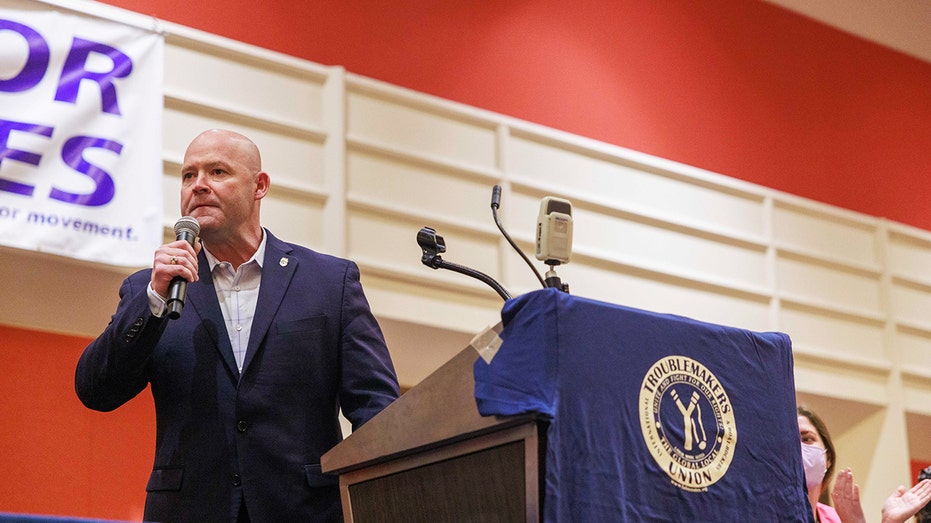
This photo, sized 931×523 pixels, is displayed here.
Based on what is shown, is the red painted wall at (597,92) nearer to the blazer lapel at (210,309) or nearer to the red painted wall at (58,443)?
the red painted wall at (58,443)

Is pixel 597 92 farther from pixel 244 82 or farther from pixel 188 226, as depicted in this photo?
pixel 188 226

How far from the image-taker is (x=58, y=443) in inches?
169

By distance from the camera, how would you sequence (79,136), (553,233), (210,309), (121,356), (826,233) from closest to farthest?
(553,233) → (121,356) → (210,309) → (79,136) → (826,233)

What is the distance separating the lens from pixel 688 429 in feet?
5.48

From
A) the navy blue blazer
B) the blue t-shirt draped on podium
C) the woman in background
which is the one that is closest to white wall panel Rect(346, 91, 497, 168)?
the woman in background

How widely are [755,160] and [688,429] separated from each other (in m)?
4.43

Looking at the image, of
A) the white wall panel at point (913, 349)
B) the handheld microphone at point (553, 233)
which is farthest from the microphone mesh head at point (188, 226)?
the white wall panel at point (913, 349)

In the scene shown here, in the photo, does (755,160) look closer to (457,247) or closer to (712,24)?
(712,24)

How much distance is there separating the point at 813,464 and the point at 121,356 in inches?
81.4

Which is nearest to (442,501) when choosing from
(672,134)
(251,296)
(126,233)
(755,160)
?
(251,296)

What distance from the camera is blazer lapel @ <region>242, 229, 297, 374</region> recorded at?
7.00 feet

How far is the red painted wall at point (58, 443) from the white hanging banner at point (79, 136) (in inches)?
29.8

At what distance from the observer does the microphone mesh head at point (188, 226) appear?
2.08 m

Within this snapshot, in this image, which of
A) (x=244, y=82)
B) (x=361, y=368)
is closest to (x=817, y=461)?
(x=361, y=368)
